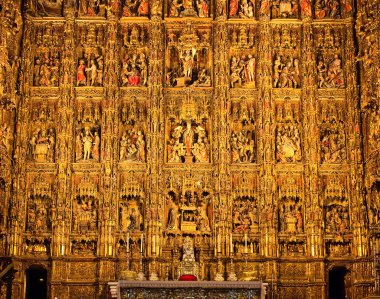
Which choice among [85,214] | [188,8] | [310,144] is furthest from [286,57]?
[85,214]

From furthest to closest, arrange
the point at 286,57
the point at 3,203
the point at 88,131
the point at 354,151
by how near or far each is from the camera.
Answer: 1. the point at 286,57
2. the point at 88,131
3. the point at 354,151
4. the point at 3,203

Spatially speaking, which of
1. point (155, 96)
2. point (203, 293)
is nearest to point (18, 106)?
point (155, 96)

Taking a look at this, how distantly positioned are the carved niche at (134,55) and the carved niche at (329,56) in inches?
213

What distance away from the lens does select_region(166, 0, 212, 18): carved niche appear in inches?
878

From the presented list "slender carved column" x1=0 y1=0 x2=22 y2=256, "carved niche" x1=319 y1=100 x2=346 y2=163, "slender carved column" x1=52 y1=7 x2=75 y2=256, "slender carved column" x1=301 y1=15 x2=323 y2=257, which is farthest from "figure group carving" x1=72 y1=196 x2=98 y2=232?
"carved niche" x1=319 y1=100 x2=346 y2=163

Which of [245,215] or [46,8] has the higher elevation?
[46,8]

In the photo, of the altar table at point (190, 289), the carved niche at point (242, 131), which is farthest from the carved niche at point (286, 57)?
the altar table at point (190, 289)

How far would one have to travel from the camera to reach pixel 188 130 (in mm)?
21406

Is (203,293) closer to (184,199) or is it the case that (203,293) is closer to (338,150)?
(184,199)

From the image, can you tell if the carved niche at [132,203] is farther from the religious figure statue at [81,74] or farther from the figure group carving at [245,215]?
the religious figure statue at [81,74]

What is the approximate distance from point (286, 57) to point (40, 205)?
887 centimetres

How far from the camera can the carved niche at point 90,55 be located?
21.8m

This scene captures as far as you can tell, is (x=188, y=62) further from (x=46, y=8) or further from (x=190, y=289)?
(x=190, y=289)

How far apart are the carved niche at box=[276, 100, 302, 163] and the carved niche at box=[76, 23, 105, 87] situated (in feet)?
18.6
